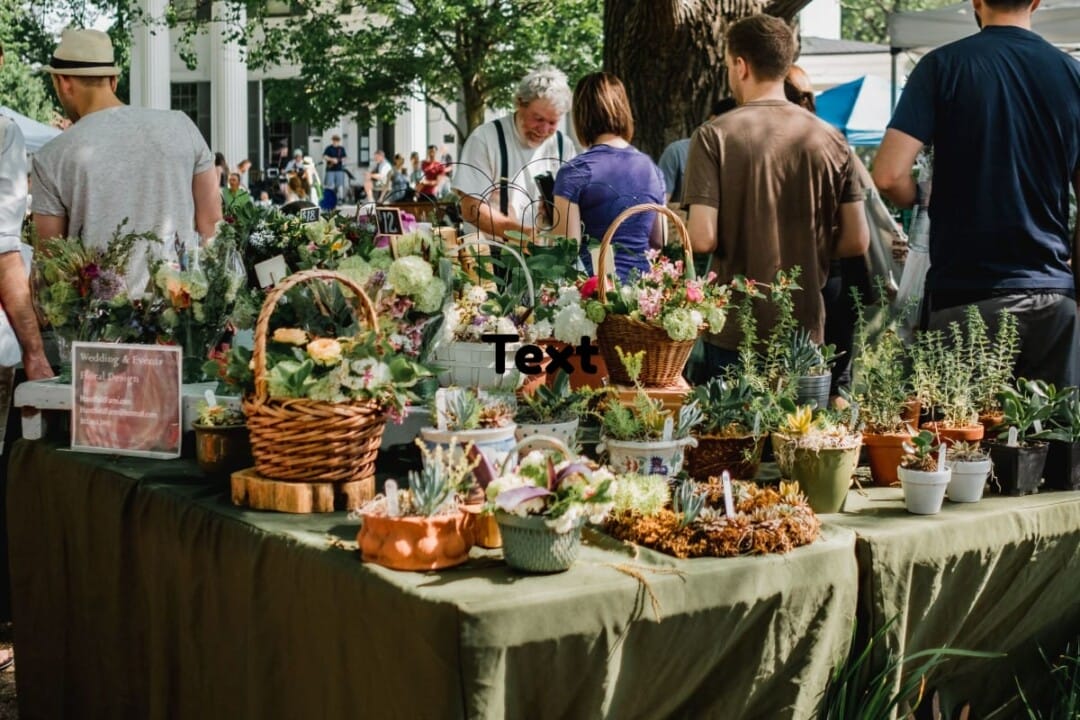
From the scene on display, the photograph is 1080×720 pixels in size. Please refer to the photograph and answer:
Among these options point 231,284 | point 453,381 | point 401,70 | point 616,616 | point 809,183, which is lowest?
point 616,616

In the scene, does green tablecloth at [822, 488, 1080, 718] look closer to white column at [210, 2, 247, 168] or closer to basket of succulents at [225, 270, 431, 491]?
basket of succulents at [225, 270, 431, 491]

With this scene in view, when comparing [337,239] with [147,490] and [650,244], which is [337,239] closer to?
[147,490]

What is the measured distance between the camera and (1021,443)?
2.60 metres

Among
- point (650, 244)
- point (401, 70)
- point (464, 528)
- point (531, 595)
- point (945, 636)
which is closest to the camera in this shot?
point (531, 595)

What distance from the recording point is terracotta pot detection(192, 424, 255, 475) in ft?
8.23

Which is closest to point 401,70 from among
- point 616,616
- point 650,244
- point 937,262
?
point 650,244

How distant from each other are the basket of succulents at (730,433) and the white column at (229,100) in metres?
28.8

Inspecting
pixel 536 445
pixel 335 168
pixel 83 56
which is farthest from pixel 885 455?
→ pixel 335 168

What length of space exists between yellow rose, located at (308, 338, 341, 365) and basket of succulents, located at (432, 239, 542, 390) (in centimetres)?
39

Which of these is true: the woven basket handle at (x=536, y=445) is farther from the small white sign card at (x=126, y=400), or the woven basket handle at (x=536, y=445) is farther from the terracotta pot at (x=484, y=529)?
the small white sign card at (x=126, y=400)

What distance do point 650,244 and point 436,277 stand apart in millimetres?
1595

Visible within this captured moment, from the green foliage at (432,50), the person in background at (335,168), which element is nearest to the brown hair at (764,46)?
the green foliage at (432,50)

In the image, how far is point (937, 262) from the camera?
122 inches

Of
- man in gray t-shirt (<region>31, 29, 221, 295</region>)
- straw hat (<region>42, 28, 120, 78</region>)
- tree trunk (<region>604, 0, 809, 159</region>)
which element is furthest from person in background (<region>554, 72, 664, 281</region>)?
tree trunk (<region>604, 0, 809, 159</region>)
